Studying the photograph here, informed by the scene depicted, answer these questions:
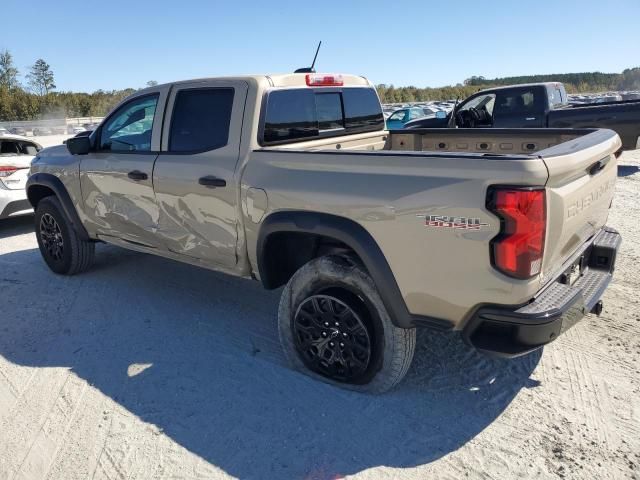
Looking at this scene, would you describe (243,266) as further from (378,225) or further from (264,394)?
(378,225)

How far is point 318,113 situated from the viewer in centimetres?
406

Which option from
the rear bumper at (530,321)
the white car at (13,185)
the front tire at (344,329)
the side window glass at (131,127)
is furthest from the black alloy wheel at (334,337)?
the white car at (13,185)

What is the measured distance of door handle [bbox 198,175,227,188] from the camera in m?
3.59

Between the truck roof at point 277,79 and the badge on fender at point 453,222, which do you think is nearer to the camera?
the badge on fender at point 453,222

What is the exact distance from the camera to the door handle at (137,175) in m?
4.19

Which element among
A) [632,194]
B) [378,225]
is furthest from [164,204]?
[632,194]

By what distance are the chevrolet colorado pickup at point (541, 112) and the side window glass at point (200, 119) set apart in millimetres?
8136

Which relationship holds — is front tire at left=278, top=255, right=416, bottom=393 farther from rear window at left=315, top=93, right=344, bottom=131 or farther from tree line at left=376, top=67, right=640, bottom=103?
tree line at left=376, top=67, right=640, bottom=103

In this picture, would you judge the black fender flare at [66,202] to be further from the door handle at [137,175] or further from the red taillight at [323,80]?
the red taillight at [323,80]

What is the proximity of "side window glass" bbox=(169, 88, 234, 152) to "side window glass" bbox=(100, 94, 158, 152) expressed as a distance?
31 cm

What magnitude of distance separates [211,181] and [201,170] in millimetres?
158

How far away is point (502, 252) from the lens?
2422mm

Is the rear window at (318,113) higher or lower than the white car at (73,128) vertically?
higher

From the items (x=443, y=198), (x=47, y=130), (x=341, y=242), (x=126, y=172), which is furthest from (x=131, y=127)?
(x=47, y=130)
